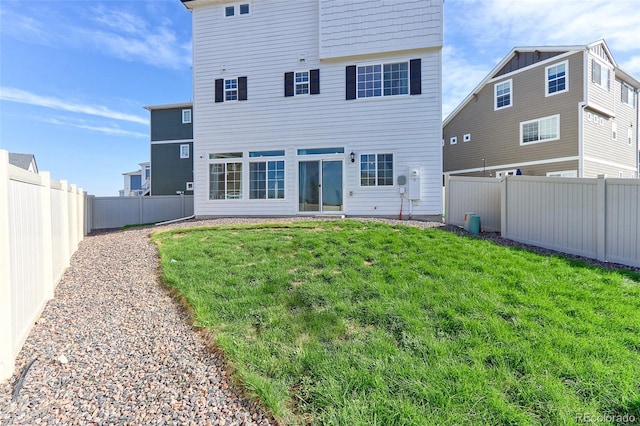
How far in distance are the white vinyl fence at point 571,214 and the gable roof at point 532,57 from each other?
11.2 m

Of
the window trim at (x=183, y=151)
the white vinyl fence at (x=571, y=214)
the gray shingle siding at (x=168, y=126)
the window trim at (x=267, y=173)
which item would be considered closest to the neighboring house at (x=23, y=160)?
the gray shingle siding at (x=168, y=126)

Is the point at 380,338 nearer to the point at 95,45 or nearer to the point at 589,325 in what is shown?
the point at 589,325

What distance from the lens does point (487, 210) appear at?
824 cm

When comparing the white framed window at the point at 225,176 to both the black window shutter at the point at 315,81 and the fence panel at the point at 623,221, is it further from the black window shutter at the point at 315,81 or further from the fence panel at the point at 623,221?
the fence panel at the point at 623,221

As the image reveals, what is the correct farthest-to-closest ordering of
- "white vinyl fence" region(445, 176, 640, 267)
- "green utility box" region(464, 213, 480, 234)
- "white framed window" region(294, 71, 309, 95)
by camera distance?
1. "white framed window" region(294, 71, 309, 95)
2. "green utility box" region(464, 213, 480, 234)
3. "white vinyl fence" region(445, 176, 640, 267)

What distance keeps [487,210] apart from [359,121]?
5.10 m

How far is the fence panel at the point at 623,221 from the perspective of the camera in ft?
17.4

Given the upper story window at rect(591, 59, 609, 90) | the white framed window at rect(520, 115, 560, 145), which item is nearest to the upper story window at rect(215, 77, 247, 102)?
the white framed window at rect(520, 115, 560, 145)

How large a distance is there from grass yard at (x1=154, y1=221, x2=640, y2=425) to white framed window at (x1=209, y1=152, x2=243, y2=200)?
6.78 m

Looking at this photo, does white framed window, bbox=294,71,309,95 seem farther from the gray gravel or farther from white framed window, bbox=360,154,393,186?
the gray gravel

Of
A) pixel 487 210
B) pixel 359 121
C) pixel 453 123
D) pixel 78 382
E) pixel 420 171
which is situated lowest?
pixel 78 382

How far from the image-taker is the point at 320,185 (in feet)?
36.9

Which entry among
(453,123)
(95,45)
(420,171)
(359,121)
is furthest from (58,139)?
(453,123)

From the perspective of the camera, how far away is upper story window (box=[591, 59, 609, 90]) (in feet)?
46.4
